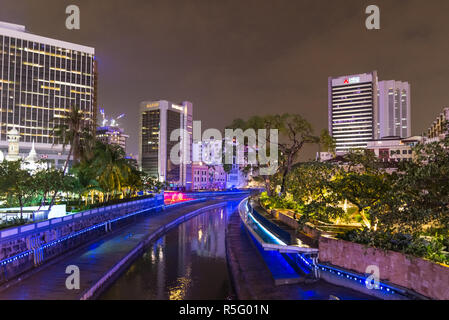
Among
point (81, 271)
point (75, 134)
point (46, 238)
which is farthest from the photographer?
point (75, 134)

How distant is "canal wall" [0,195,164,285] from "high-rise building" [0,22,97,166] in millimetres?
93586

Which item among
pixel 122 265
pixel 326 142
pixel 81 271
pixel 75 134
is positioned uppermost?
pixel 75 134

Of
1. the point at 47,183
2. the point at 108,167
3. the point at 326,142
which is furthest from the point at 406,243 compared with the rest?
the point at 108,167

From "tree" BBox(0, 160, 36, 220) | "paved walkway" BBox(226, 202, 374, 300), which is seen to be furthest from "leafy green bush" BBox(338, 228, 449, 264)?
"tree" BBox(0, 160, 36, 220)

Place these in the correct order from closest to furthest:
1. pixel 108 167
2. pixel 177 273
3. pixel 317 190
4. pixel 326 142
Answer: pixel 317 190, pixel 177 273, pixel 326 142, pixel 108 167

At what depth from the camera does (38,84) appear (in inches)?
5408

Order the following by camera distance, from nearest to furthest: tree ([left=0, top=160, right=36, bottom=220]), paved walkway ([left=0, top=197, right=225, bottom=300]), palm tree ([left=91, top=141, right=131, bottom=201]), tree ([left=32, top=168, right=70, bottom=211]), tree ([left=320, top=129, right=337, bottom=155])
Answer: paved walkway ([left=0, top=197, right=225, bottom=300]), tree ([left=0, top=160, right=36, bottom=220]), tree ([left=32, top=168, right=70, bottom=211]), tree ([left=320, top=129, right=337, bottom=155]), palm tree ([left=91, top=141, right=131, bottom=201])

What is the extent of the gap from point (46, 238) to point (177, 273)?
1098 centimetres

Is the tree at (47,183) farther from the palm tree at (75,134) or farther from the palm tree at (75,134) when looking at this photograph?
the palm tree at (75,134)

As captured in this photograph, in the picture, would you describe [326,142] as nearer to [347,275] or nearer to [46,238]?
[347,275]

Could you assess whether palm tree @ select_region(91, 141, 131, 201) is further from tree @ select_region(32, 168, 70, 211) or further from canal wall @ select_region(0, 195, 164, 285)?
tree @ select_region(32, 168, 70, 211)

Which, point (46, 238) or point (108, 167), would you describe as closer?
point (46, 238)

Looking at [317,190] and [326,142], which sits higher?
[326,142]

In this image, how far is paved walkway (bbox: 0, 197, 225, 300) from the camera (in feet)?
64.7
